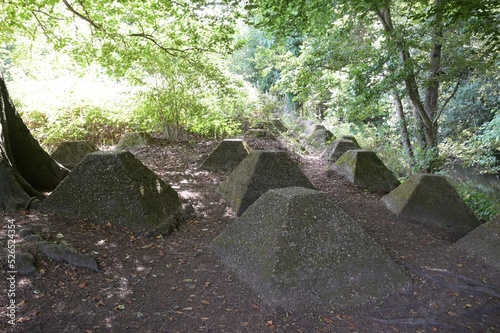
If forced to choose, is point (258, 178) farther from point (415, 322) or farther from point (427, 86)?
point (427, 86)

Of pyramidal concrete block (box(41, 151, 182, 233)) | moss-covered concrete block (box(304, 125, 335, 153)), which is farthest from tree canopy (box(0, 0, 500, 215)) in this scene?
pyramidal concrete block (box(41, 151, 182, 233))

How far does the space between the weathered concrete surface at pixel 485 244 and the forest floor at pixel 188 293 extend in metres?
0.14

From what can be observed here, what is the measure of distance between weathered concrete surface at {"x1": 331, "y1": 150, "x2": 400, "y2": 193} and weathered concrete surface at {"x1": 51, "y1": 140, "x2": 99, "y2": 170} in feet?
23.6

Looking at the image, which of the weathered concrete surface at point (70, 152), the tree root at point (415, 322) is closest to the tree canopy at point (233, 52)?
the weathered concrete surface at point (70, 152)

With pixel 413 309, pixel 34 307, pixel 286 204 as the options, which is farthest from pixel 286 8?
pixel 34 307

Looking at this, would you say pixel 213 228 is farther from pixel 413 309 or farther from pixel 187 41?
pixel 187 41

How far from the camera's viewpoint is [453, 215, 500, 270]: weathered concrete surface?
4727mm

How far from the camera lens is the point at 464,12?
17.1ft

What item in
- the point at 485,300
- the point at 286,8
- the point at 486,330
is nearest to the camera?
the point at 486,330

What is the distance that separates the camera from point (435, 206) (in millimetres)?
A: 6594

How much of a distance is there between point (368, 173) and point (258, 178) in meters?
3.92

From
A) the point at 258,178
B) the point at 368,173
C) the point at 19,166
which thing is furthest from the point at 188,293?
the point at 368,173

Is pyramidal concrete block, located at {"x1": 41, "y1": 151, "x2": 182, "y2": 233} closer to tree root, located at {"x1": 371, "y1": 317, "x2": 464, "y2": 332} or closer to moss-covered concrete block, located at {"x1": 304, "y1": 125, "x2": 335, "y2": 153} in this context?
tree root, located at {"x1": 371, "y1": 317, "x2": 464, "y2": 332}

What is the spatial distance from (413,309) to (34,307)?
3.88 meters
